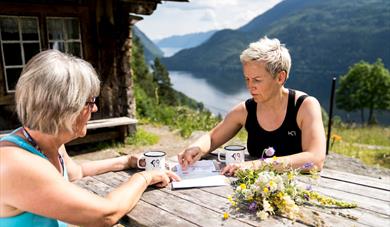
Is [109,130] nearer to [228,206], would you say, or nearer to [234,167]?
[234,167]

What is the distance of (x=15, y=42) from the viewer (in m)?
5.86

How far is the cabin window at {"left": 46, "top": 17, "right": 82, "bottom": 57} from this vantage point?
244 inches

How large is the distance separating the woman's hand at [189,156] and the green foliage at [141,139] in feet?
16.2

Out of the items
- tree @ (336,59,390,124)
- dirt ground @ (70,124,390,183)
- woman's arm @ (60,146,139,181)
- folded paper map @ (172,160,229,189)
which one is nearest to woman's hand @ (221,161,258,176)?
folded paper map @ (172,160,229,189)

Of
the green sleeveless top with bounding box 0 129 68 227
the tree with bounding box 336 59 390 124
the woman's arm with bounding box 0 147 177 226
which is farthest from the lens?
the tree with bounding box 336 59 390 124

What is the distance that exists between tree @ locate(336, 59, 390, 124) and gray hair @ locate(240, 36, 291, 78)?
1737 inches

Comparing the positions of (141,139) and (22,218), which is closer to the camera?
(22,218)

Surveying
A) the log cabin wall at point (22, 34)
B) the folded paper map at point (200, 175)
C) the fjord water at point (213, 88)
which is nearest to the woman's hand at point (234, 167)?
the folded paper map at point (200, 175)

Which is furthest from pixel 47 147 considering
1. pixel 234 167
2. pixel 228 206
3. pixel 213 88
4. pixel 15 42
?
pixel 213 88

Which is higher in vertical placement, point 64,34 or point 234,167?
point 64,34

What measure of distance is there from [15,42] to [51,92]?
17.5 ft

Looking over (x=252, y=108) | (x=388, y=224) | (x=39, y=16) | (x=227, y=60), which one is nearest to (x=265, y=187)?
(x=388, y=224)

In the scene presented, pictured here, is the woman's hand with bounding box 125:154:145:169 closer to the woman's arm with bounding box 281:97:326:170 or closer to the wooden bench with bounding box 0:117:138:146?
the woman's arm with bounding box 281:97:326:170

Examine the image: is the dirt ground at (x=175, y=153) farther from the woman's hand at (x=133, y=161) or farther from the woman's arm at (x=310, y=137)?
the woman's arm at (x=310, y=137)
